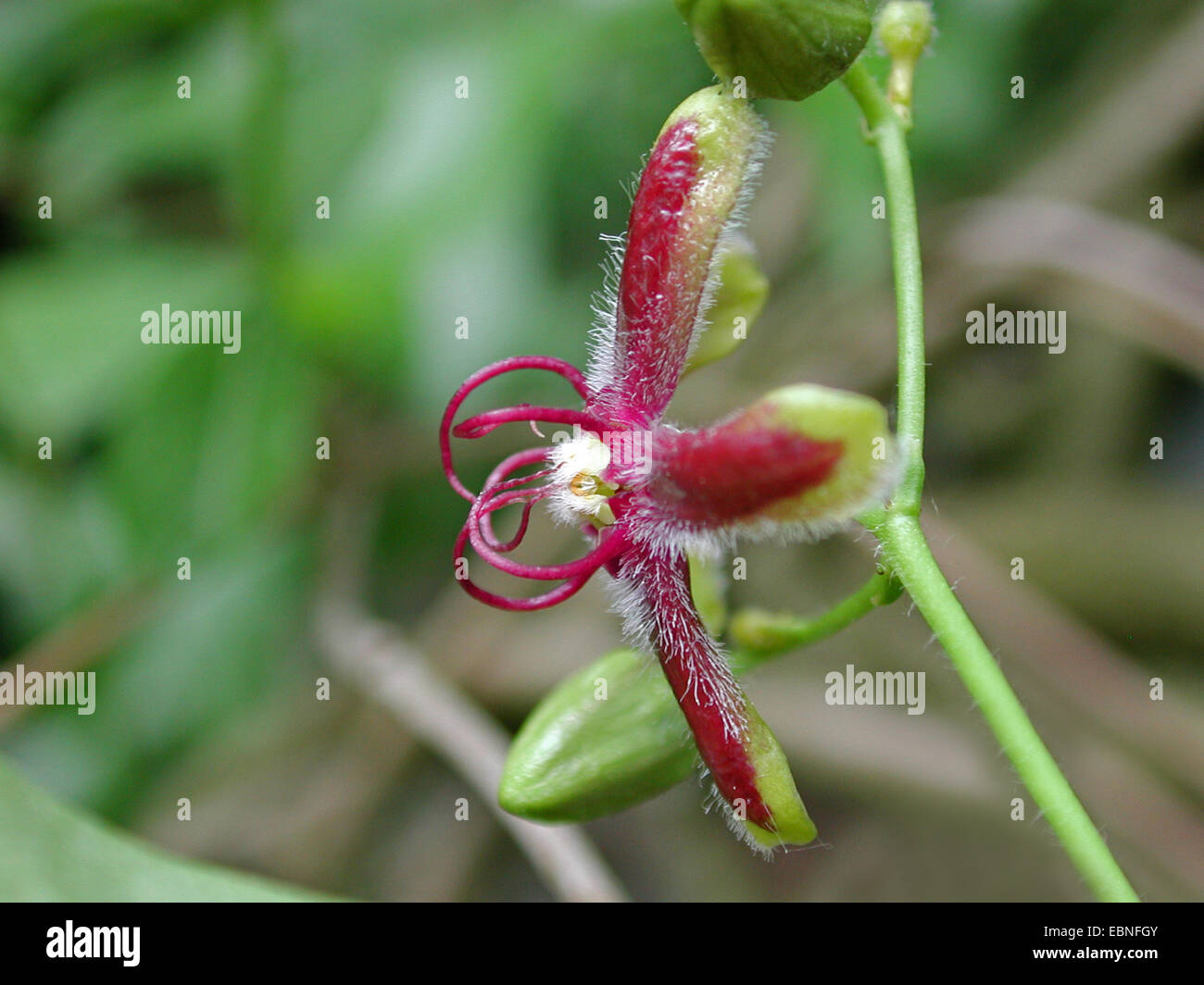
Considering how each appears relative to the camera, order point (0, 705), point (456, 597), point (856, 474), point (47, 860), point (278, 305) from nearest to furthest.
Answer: point (856, 474) < point (47, 860) < point (0, 705) < point (278, 305) < point (456, 597)

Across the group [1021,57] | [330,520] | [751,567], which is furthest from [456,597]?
[1021,57]

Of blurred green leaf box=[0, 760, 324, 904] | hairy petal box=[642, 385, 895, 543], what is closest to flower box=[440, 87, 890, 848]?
hairy petal box=[642, 385, 895, 543]

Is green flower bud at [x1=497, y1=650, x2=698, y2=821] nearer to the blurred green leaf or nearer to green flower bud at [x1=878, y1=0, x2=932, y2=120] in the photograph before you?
the blurred green leaf

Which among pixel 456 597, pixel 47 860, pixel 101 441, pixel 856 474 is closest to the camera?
pixel 856 474

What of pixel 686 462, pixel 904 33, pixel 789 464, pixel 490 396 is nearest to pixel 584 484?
pixel 686 462

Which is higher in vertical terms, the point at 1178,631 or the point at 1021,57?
the point at 1021,57

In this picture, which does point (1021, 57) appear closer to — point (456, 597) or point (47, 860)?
point (456, 597)

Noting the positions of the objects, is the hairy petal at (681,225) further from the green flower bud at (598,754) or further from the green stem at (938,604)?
the green flower bud at (598,754)

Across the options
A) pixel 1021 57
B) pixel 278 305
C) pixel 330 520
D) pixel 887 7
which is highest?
pixel 1021 57
